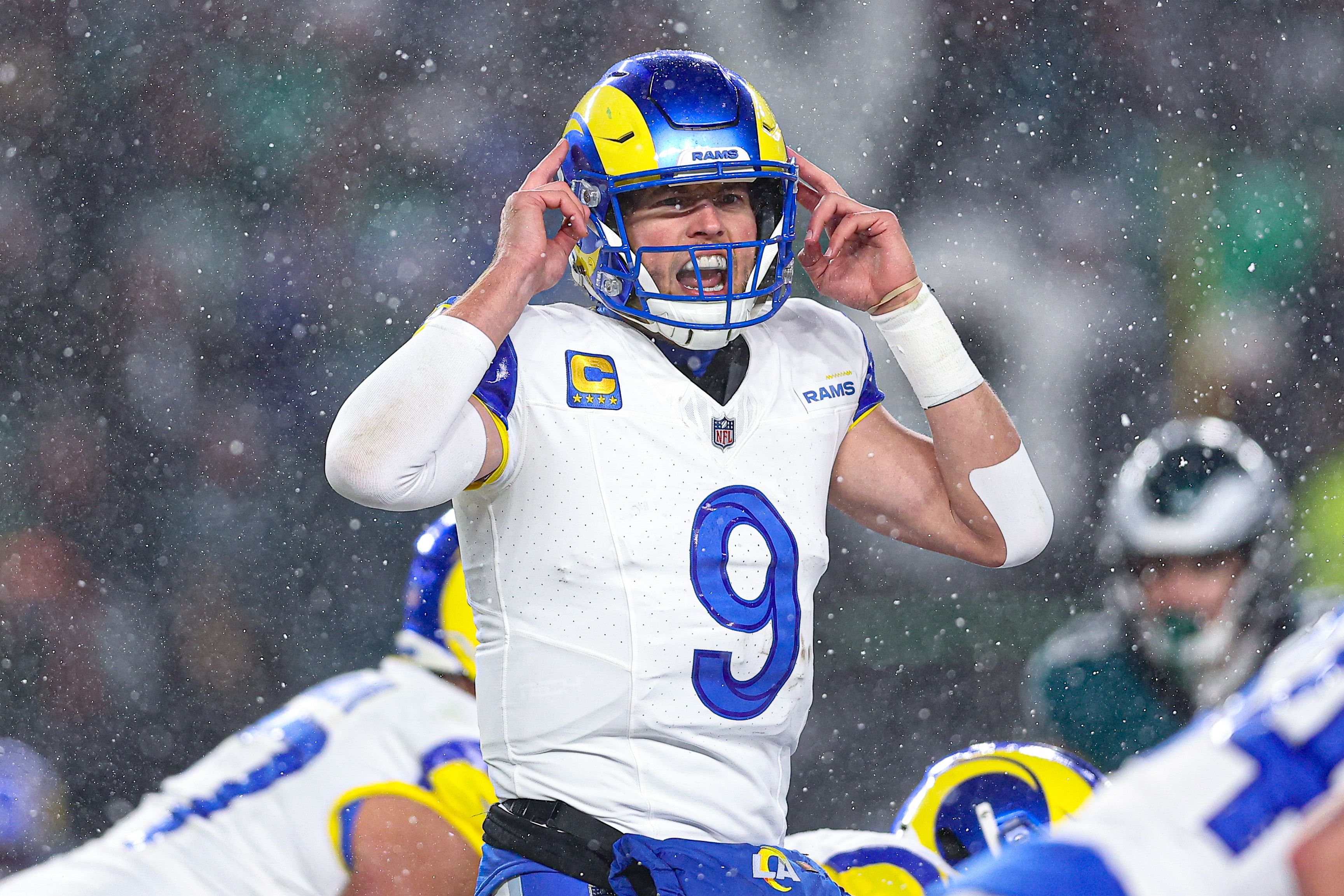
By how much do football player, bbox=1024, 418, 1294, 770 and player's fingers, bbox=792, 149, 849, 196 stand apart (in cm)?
143

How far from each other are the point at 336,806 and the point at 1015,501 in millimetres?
1234

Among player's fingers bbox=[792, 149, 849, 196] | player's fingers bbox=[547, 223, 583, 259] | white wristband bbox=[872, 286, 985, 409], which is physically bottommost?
white wristband bbox=[872, 286, 985, 409]

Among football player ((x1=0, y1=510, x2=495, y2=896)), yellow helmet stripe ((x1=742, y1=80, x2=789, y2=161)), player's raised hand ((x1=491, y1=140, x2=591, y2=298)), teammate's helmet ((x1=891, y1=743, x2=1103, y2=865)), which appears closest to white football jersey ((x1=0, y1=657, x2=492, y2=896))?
football player ((x1=0, y1=510, x2=495, y2=896))

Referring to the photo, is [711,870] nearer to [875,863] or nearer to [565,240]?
[875,863]

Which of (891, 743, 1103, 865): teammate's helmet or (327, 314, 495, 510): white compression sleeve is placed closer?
(327, 314, 495, 510): white compression sleeve

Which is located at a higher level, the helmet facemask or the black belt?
the helmet facemask

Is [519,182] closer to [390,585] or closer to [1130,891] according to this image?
[390,585]

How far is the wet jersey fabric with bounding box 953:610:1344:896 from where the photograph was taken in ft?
2.62

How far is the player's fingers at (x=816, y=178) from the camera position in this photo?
7.12ft

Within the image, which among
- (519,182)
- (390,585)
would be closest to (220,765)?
(390,585)

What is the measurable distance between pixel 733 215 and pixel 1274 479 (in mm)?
2826

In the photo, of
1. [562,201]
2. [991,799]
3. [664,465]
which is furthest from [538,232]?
[991,799]

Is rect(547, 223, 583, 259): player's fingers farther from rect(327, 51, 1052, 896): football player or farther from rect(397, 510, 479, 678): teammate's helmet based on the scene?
A: rect(397, 510, 479, 678): teammate's helmet

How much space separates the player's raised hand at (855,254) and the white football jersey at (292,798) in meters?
1.01
